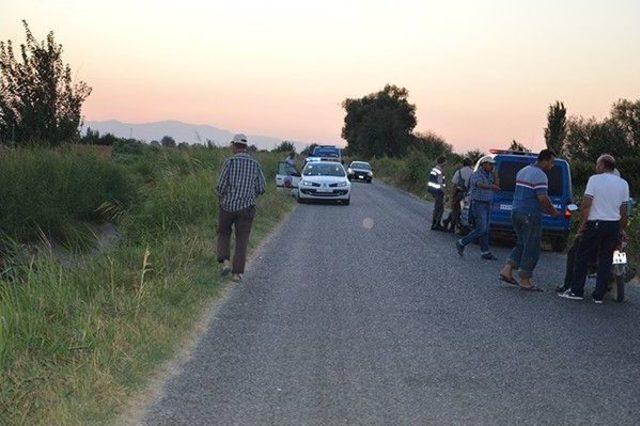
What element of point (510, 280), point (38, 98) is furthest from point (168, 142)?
point (510, 280)

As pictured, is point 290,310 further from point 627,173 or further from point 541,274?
point 627,173

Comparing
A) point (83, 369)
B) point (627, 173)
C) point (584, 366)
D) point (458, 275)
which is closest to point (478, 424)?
point (584, 366)

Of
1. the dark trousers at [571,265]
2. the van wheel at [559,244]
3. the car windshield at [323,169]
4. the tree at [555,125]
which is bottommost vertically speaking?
the van wheel at [559,244]

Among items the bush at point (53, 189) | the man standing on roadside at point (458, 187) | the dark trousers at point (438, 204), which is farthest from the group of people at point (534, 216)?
the dark trousers at point (438, 204)

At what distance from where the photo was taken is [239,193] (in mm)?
10031

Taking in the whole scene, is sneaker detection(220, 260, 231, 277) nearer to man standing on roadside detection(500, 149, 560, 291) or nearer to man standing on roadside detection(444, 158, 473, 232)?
man standing on roadside detection(500, 149, 560, 291)

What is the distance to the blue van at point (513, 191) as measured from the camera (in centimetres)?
1498

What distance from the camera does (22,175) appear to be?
582 inches

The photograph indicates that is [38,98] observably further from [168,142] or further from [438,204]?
[438,204]

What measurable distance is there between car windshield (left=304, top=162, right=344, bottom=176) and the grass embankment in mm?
10399

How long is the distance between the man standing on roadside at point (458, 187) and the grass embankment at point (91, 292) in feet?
14.4

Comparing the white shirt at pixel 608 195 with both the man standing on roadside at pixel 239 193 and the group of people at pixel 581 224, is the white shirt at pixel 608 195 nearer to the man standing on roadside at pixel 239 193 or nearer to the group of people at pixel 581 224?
the group of people at pixel 581 224

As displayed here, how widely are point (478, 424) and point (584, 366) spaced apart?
6.29 ft

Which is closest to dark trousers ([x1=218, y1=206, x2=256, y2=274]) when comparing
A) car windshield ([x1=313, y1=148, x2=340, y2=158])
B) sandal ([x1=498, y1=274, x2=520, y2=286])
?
sandal ([x1=498, y1=274, x2=520, y2=286])
